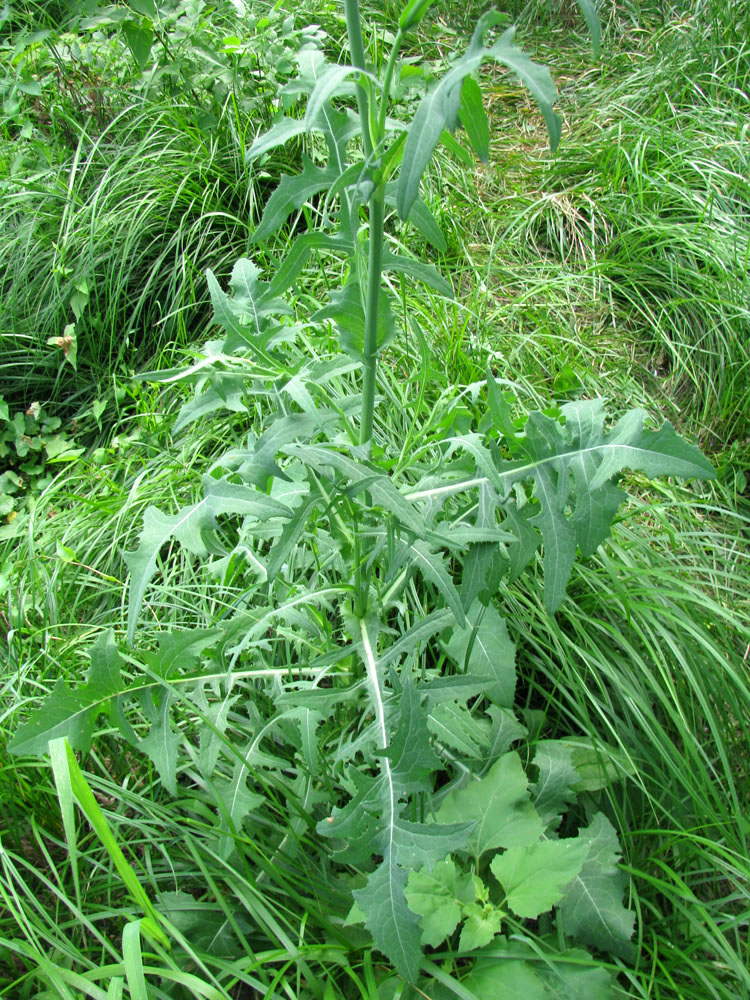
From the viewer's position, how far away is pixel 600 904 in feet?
3.84

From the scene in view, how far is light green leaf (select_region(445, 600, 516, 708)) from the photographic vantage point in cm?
123

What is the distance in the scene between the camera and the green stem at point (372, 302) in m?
0.89

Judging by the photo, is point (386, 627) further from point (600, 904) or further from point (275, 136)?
point (275, 136)

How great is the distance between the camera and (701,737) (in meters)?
1.45

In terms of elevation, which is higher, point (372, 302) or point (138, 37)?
point (138, 37)

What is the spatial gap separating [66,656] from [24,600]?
291 mm

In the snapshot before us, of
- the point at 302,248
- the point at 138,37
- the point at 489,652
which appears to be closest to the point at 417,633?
the point at 489,652

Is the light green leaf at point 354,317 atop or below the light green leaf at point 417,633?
atop

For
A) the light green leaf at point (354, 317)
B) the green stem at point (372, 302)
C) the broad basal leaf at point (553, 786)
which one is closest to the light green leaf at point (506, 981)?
the broad basal leaf at point (553, 786)

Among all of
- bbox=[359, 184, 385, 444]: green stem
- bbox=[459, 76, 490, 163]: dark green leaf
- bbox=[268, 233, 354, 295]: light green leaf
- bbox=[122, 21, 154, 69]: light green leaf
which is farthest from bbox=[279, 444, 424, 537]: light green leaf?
bbox=[122, 21, 154, 69]: light green leaf

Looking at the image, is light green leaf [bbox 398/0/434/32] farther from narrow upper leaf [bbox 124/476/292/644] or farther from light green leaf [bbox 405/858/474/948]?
light green leaf [bbox 405/858/474/948]

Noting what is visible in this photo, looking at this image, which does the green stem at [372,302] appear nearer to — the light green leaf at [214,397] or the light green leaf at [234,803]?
the light green leaf at [214,397]

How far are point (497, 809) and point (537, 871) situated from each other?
12cm

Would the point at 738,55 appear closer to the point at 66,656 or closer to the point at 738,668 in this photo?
the point at 738,668
